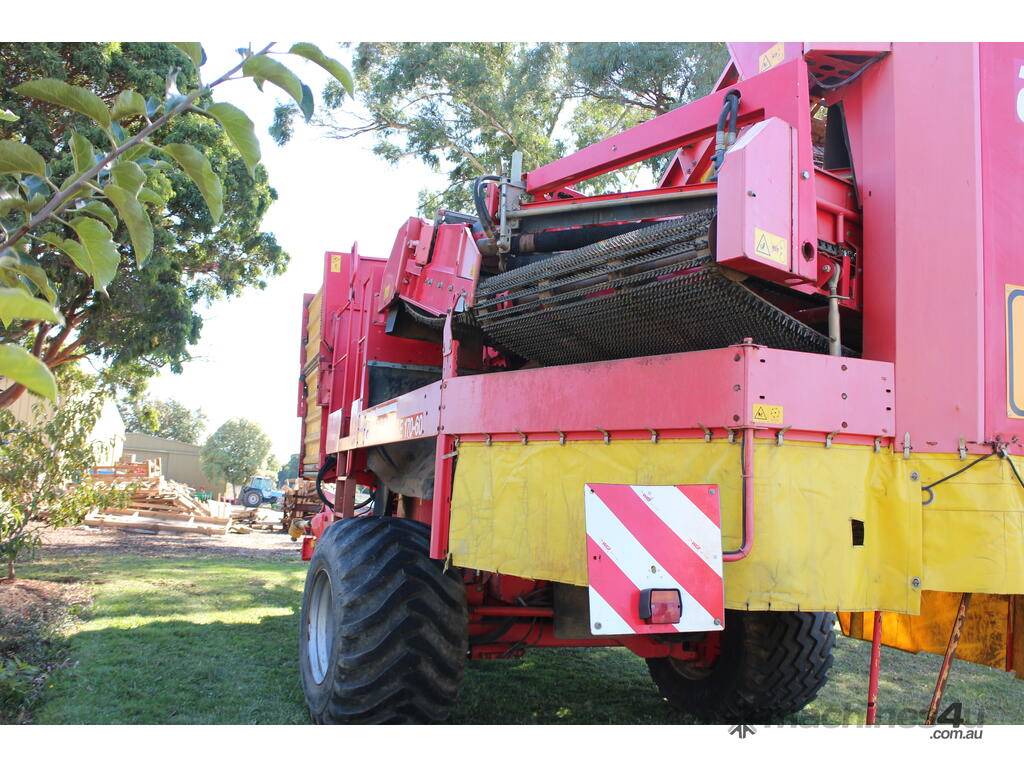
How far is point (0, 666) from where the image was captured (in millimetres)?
4785

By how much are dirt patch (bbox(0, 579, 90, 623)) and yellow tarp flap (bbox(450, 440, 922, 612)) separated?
6.21 meters

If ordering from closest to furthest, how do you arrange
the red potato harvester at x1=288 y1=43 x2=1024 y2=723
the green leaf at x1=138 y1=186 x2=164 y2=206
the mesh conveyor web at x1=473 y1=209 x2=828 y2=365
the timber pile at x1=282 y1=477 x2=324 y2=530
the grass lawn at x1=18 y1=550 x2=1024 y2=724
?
the green leaf at x1=138 y1=186 x2=164 y2=206 → the red potato harvester at x1=288 y1=43 x2=1024 y2=723 → the mesh conveyor web at x1=473 y1=209 x2=828 y2=365 → the grass lawn at x1=18 y1=550 x2=1024 y2=724 → the timber pile at x1=282 y1=477 x2=324 y2=530

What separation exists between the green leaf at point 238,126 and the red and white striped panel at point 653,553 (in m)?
1.44

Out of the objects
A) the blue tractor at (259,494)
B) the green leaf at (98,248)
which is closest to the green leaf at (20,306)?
the green leaf at (98,248)

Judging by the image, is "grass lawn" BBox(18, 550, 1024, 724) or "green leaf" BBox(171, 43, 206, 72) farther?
"grass lawn" BBox(18, 550, 1024, 724)

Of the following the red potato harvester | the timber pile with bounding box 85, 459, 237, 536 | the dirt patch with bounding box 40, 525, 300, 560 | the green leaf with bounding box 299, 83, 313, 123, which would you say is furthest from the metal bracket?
the timber pile with bounding box 85, 459, 237, 536

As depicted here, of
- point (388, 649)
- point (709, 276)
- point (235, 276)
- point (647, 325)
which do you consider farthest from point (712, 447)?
point (235, 276)

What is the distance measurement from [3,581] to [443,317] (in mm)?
7997

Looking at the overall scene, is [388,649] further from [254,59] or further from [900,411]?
[254,59]

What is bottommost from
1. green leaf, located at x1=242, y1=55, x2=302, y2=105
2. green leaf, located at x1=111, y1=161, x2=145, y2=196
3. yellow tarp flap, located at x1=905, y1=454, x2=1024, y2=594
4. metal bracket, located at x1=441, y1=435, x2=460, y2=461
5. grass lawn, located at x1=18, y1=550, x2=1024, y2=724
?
grass lawn, located at x1=18, y1=550, x2=1024, y2=724

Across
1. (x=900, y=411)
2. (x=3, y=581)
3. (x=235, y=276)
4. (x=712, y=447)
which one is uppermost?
(x=235, y=276)

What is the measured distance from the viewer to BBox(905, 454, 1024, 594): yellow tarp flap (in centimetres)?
252

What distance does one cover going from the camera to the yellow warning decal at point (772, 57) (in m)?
3.27

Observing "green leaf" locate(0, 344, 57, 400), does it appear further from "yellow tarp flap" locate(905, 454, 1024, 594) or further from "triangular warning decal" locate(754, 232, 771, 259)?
"yellow tarp flap" locate(905, 454, 1024, 594)
